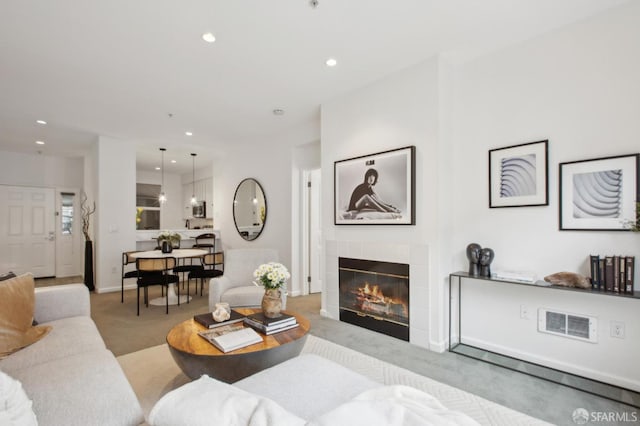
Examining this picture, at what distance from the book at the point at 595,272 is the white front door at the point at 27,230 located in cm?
876

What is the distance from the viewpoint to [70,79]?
338 cm

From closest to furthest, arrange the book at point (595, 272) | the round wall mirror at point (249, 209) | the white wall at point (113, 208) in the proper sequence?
the book at point (595, 272) < the white wall at point (113, 208) < the round wall mirror at point (249, 209)

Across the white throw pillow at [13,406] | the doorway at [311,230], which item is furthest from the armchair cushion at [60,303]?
the doorway at [311,230]

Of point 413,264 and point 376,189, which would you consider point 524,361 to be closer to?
point 413,264

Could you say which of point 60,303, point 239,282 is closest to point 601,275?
point 239,282

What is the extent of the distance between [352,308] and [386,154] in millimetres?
1770

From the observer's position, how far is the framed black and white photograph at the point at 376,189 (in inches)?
125

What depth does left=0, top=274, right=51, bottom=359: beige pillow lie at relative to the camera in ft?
6.16

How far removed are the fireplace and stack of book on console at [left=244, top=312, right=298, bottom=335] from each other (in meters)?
1.28

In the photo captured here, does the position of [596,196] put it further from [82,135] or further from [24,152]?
[24,152]

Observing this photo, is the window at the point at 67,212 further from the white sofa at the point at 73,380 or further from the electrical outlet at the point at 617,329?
the electrical outlet at the point at 617,329

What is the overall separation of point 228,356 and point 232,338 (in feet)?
0.57

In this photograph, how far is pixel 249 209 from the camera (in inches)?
236

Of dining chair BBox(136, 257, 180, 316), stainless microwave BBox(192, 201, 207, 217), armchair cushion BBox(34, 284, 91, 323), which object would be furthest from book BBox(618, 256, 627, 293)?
stainless microwave BBox(192, 201, 207, 217)
